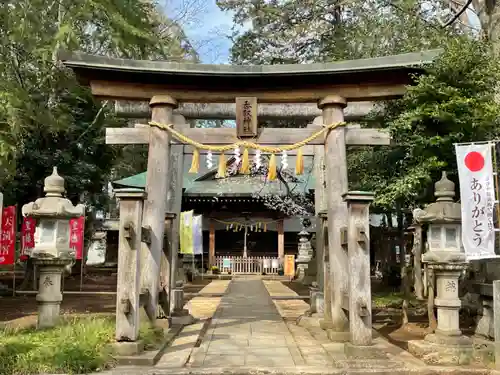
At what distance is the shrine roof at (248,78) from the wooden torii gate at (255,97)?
17mm

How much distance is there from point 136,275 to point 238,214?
67.2ft

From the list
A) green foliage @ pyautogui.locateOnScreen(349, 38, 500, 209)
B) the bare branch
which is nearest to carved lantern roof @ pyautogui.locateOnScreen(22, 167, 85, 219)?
green foliage @ pyautogui.locateOnScreen(349, 38, 500, 209)

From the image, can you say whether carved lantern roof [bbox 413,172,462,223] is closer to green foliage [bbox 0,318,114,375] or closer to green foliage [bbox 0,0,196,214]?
green foliage [bbox 0,318,114,375]

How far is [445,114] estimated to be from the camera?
783 cm

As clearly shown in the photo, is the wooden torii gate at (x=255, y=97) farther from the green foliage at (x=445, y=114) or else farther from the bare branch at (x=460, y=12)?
the bare branch at (x=460, y=12)

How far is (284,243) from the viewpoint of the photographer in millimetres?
29281

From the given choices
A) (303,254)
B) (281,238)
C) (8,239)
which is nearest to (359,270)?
(8,239)

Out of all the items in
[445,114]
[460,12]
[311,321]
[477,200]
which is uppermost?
[460,12]

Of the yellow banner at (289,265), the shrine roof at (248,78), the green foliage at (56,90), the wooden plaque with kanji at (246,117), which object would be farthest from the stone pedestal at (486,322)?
the yellow banner at (289,265)

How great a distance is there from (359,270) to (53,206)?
203 inches

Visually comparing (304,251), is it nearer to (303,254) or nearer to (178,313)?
(303,254)

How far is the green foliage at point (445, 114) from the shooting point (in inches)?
311

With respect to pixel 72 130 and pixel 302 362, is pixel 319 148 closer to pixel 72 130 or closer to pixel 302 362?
pixel 302 362

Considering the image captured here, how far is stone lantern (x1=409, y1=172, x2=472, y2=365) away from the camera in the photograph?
650 centimetres
